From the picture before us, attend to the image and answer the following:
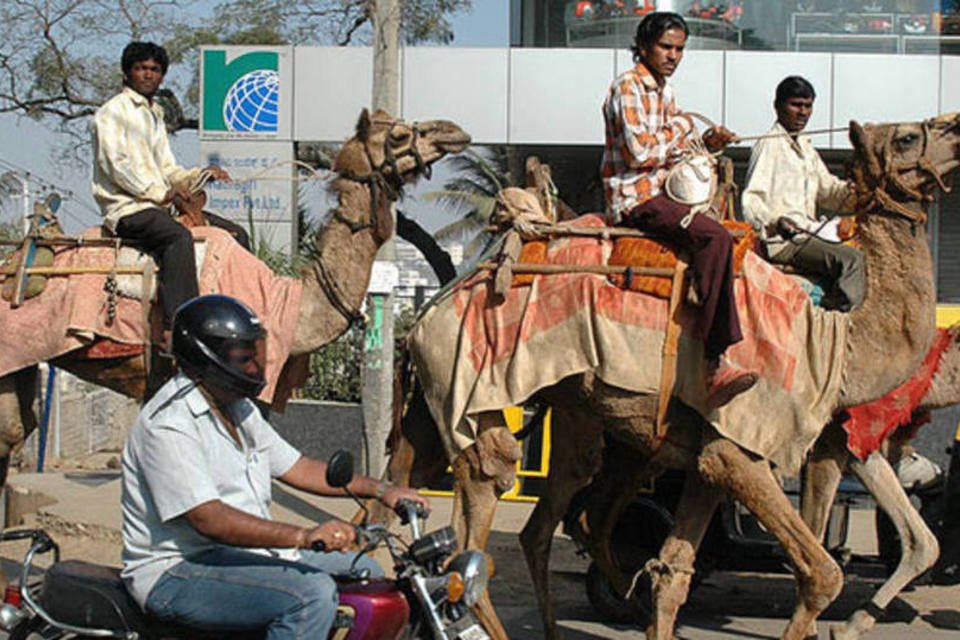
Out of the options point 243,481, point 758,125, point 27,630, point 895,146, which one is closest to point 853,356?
point 895,146

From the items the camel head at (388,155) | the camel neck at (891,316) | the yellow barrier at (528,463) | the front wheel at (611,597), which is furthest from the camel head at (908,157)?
the yellow barrier at (528,463)

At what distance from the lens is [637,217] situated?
746 centimetres

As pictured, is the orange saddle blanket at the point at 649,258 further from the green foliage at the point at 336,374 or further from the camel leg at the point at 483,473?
the green foliage at the point at 336,374

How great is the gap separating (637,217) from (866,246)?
1263mm

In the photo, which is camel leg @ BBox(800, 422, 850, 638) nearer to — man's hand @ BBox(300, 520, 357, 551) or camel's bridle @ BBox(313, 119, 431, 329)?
camel's bridle @ BBox(313, 119, 431, 329)

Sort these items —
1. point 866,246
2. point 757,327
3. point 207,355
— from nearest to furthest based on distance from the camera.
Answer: point 207,355
point 757,327
point 866,246

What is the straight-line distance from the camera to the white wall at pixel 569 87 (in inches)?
732

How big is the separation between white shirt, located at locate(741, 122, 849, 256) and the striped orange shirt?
3.57 ft

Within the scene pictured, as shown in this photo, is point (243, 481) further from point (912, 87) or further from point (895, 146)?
point (912, 87)

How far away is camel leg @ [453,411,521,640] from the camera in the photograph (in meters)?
7.48

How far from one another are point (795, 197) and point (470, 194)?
1733cm

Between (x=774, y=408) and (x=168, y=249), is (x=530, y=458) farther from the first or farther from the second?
(x=774, y=408)

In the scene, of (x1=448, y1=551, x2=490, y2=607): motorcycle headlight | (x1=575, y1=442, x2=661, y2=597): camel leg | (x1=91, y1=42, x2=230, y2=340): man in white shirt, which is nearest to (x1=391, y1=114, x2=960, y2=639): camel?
(x1=575, y1=442, x2=661, y2=597): camel leg

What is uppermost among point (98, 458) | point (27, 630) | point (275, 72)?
point (275, 72)
